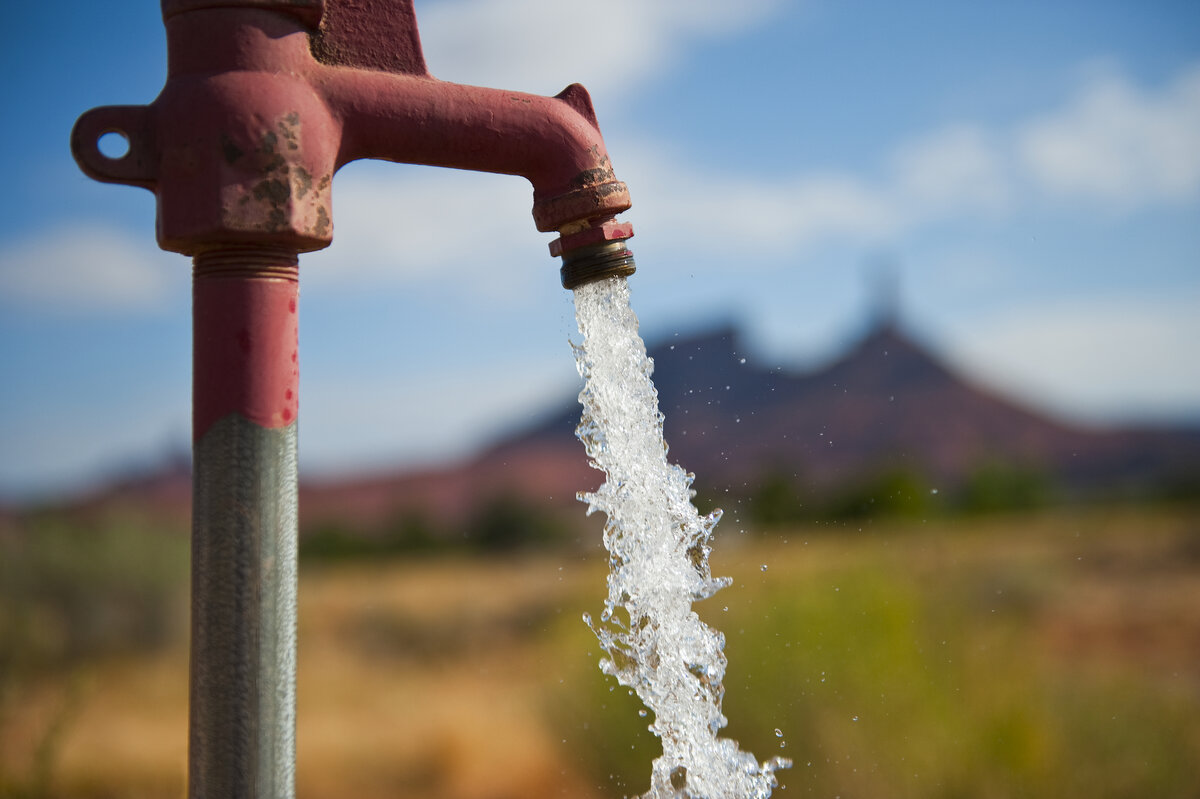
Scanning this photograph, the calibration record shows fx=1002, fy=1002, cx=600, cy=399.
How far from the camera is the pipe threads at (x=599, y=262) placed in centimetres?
125

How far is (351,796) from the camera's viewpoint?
19.5 ft

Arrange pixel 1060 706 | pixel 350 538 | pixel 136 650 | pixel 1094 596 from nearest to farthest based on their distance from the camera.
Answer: pixel 1060 706 < pixel 136 650 < pixel 1094 596 < pixel 350 538

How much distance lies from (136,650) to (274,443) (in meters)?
9.05

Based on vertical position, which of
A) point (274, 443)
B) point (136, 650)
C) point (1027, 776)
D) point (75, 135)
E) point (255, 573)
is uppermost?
point (136, 650)

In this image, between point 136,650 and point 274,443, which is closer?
point 274,443

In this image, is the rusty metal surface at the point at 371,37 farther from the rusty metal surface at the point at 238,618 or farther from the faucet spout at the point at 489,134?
the rusty metal surface at the point at 238,618

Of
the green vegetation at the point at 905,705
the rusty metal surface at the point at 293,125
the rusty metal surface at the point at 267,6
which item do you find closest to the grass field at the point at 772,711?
the green vegetation at the point at 905,705

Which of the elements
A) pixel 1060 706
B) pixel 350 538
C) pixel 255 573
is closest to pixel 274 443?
pixel 255 573

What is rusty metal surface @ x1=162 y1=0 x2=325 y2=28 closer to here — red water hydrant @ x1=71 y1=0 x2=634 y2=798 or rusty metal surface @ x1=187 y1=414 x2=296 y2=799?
red water hydrant @ x1=71 y1=0 x2=634 y2=798

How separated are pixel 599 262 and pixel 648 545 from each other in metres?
0.43

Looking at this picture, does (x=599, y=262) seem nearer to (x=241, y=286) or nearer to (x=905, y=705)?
(x=241, y=286)

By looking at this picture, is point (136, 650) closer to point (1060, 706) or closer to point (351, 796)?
point (351, 796)

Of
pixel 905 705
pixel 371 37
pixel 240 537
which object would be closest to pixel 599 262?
pixel 371 37

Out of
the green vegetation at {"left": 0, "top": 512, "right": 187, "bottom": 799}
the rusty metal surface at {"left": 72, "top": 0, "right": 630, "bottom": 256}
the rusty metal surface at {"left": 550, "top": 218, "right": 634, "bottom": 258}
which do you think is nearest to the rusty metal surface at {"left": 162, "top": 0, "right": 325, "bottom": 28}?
the rusty metal surface at {"left": 72, "top": 0, "right": 630, "bottom": 256}
